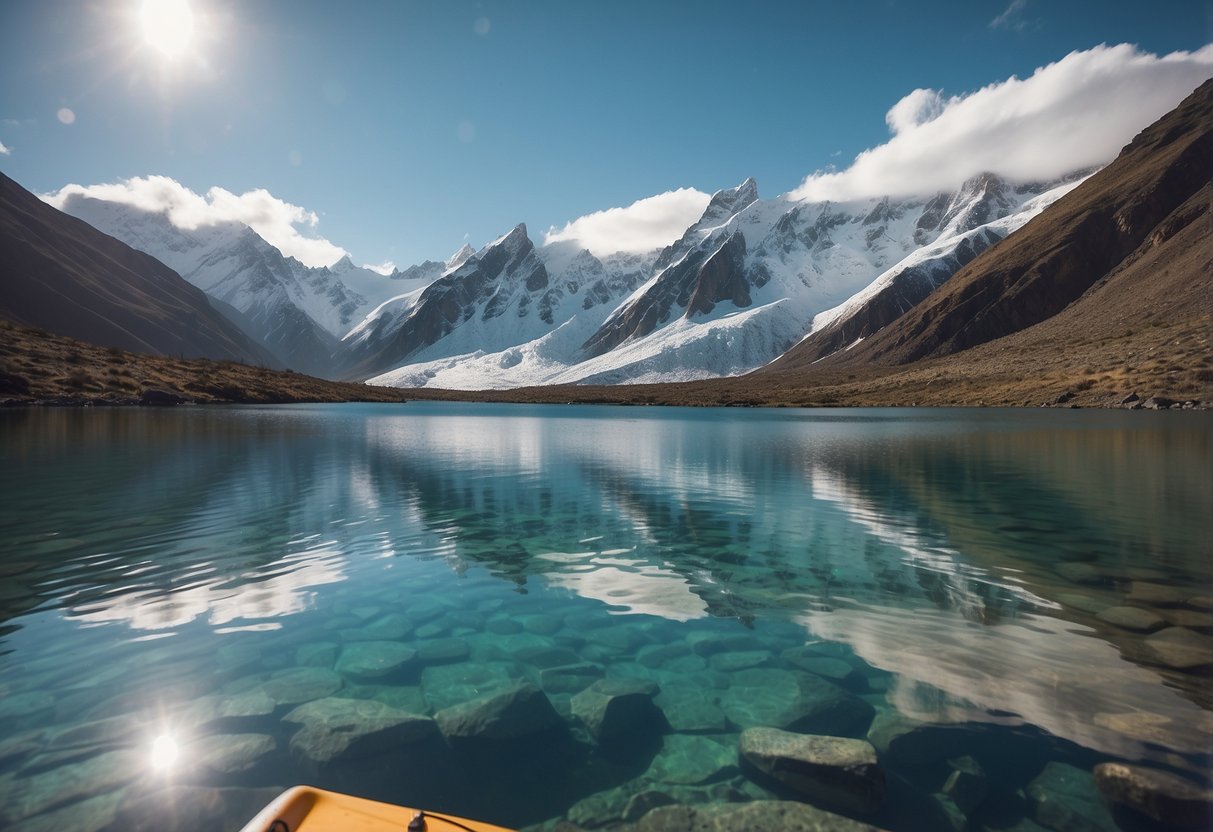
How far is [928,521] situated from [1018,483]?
39.1 feet

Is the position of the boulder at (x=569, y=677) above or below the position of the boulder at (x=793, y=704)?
above

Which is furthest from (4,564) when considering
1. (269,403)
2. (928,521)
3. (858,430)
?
(269,403)

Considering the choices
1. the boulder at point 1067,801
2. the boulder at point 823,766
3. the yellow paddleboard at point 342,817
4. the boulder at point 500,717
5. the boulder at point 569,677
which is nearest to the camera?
the yellow paddleboard at point 342,817

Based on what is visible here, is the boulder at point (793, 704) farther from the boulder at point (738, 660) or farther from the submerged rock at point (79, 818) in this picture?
the submerged rock at point (79, 818)

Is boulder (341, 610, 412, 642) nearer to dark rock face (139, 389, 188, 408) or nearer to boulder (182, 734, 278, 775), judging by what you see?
boulder (182, 734, 278, 775)

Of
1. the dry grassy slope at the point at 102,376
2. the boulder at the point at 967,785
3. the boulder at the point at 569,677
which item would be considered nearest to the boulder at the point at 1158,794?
the boulder at the point at 967,785

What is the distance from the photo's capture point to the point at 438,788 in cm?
765

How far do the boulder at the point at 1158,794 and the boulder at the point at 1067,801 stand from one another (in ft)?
0.60

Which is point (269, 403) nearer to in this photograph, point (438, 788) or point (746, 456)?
point (746, 456)

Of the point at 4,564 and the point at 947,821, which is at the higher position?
the point at 4,564

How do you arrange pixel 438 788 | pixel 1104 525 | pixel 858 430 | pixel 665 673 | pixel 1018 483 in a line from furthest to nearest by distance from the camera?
pixel 858 430
pixel 1018 483
pixel 1104 525
pixel 665 673
pixel 438 788

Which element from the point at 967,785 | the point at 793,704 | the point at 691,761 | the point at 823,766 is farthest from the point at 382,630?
the point at 967,785

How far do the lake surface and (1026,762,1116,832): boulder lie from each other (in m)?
0.04

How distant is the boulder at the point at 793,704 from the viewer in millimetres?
9125
